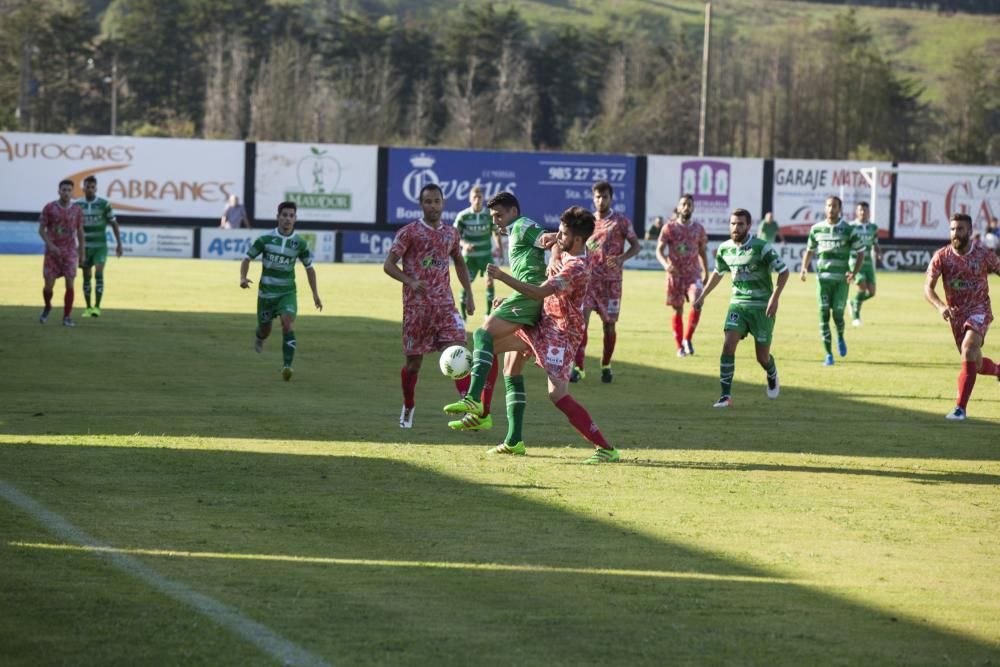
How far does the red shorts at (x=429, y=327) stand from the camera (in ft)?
42.9

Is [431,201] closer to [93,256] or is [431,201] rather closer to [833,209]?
[833,209]

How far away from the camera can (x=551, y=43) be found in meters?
115

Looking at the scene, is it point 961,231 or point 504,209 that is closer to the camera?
point 504,209

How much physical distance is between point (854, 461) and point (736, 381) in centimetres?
587

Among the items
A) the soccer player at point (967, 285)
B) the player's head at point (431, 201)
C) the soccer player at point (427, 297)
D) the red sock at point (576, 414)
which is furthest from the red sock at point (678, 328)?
the red sock at point (576, 414)

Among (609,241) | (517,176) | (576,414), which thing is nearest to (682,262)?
(609,241)

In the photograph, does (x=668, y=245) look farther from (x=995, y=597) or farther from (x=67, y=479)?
(x=995, y=597)

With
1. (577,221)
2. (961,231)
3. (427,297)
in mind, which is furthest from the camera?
(961,231)

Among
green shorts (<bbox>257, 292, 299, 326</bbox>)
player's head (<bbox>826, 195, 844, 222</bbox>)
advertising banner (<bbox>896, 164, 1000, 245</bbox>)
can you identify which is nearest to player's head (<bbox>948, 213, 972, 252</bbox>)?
player's head (<bbox>826, 195, 844, 222</bbox>)

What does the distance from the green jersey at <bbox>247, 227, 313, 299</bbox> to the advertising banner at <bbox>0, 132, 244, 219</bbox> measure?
35.4 m

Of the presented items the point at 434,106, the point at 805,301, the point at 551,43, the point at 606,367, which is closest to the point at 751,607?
the point at 606,367

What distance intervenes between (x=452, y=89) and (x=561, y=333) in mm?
92398

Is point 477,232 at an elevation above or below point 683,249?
above

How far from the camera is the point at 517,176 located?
52031 millimetres
